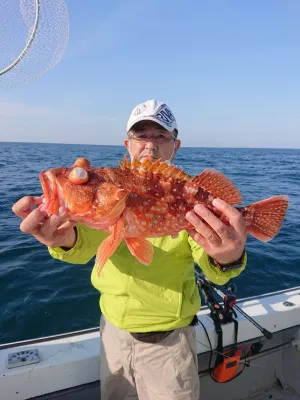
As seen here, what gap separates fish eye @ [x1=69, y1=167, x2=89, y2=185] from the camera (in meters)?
2.53

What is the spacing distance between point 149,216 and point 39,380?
237cm

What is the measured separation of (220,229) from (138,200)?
710 mm

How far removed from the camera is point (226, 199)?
2881 millimetres

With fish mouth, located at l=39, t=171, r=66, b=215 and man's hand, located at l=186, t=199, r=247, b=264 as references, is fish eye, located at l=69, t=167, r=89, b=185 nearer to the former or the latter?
fish mouth, located at l=39, t=171, r=66, b=215

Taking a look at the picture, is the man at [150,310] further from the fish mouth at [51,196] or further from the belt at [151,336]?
the fish mouth at [51,196]

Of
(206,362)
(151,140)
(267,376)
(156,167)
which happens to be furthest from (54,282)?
(156,167)

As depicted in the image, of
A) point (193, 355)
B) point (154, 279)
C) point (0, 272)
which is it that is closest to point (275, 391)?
point (193, 355)

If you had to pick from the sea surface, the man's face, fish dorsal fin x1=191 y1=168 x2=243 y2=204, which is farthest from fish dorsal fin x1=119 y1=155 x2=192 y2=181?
the sea surface

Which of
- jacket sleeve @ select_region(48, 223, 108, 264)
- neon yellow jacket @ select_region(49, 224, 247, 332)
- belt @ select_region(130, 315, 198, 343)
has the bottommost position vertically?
belt @ select_region(130, 315, 198, 343)

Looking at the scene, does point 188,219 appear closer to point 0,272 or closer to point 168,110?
point 168,110

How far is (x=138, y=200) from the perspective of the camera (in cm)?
270

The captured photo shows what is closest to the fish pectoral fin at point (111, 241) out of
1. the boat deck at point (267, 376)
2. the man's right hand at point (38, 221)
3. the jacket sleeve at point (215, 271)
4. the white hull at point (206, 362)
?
the man's right hand at point (38, 221)

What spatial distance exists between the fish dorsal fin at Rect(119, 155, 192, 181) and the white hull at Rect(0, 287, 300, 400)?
7.96 ft

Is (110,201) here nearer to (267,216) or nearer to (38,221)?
(38,221)
